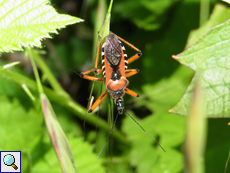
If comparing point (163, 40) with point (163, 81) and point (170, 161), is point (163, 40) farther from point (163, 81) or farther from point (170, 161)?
point (170, 161)

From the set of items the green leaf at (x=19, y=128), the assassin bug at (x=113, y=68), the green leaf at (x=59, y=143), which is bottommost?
the green leaf at (x=19, y=128)

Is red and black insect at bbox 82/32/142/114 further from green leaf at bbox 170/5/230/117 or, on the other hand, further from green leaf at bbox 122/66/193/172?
green leaf at bbox 170/5/230/117

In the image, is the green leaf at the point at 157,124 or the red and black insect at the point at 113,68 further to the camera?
the green leaf at the point at 157,124

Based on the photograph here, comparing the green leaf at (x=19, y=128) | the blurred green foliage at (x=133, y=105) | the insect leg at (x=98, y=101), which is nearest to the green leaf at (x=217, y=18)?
the blurred green foliage at (x=133, y=105)

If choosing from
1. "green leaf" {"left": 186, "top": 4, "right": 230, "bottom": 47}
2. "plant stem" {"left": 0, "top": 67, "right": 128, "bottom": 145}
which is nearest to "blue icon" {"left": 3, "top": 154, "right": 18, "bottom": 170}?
"plant stem" {"left": 0, "top": 67, "right": 128, "bottom": 145}

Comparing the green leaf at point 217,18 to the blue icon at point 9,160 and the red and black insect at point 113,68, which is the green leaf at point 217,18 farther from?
the blue icon at point 9,160

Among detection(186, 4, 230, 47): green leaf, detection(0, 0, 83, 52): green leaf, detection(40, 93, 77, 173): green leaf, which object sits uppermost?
detection(186, 4, 230, 47): green leaf
